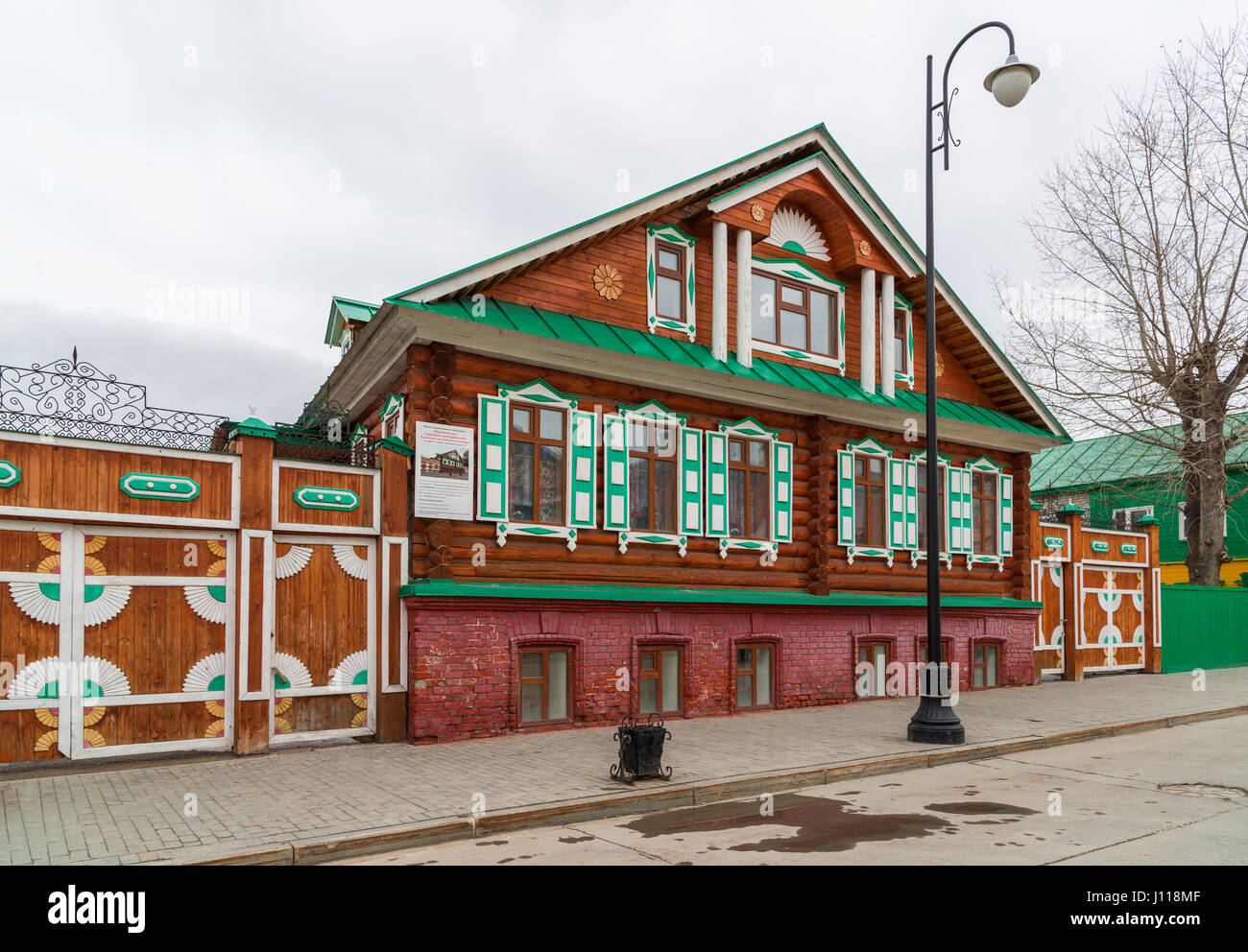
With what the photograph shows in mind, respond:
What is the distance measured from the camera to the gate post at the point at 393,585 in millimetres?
12203

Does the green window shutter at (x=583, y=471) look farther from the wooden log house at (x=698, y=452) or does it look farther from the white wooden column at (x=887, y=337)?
the white wooden column at (x=887, y=337)

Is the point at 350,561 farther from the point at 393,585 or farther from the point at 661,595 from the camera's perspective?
the point at 661,595

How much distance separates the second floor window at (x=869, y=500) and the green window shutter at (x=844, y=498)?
0.26 m

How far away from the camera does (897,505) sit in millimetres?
18094

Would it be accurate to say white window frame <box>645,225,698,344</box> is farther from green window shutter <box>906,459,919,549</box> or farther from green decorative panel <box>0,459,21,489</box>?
green decorative panel <box>0,459,21,489</box>

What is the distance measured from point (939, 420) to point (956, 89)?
22.2 feet

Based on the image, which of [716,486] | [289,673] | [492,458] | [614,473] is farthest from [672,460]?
[289,673]

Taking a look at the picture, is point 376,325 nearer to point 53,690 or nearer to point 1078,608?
point 53,690

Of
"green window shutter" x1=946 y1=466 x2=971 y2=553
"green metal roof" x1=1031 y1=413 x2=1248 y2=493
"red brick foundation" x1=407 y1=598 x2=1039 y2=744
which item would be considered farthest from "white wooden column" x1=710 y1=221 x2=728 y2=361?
"green metal roof" x1=1031 y1=413 x2=1248 y2=493

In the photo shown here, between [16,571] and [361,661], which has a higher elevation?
[16,571]

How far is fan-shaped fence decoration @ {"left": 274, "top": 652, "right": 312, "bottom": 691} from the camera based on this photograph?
37.9 feet

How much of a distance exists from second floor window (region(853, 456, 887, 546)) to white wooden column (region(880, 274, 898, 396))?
1.42 meters

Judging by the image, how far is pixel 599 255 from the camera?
47.6 ft
